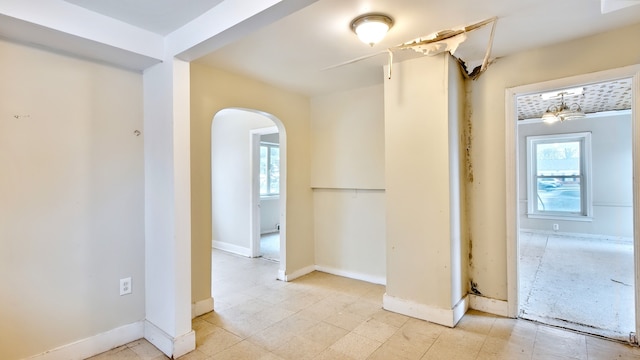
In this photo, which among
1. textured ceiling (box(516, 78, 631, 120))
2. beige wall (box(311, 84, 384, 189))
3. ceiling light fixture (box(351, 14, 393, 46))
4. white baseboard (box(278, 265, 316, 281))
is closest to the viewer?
ceiling light fixture (box(351, 14, 393, 46))

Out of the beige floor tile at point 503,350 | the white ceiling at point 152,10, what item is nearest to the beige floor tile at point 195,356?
the beige floor tile at point 503,350

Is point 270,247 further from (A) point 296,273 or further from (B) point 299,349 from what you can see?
(B) point 299,349

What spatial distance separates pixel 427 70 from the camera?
8.95 ft

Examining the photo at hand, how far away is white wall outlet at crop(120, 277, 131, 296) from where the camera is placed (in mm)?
2377

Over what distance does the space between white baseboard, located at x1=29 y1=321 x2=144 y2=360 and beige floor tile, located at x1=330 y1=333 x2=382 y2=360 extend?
1531 millimetres

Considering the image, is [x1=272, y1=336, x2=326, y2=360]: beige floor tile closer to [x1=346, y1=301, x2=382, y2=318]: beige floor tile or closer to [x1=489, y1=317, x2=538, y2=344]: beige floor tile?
[x1=346, y1=301, x2=382, y2=318]: beige floor tile

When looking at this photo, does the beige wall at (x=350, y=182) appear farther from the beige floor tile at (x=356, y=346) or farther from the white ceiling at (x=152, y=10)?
the white ceiling at (x=152, y=10)

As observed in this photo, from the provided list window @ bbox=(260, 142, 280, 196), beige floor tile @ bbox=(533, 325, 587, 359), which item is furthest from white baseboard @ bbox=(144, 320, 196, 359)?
window @ bbox=(260, 142, 280, 196)

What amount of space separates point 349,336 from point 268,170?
5015 millimetres

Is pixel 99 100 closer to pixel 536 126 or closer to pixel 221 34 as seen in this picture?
pixel 221 34

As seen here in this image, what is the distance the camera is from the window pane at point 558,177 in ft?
21.4

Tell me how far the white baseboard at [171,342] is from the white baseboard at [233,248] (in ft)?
8.20

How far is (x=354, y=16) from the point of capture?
2.06 m

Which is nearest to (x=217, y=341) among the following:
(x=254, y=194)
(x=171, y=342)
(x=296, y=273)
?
(x=171, y=342)
